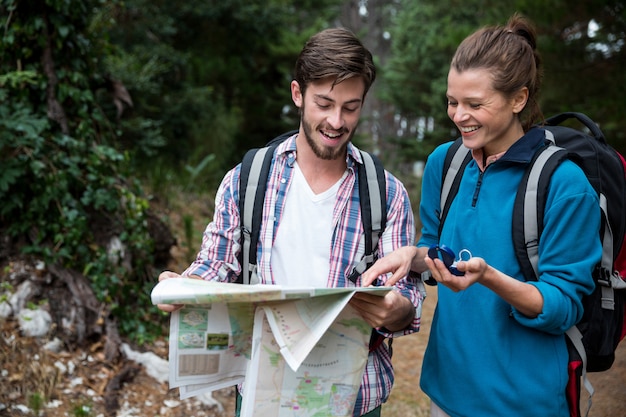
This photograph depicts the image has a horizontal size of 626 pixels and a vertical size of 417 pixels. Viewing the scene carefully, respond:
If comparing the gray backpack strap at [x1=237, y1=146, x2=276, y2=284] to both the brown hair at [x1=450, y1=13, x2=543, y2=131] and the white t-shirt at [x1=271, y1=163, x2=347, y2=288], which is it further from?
the brown hair at [x1=450, y1=13, x2=543, y2=131]

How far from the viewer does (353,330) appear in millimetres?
1678

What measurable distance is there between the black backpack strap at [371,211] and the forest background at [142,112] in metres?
2.77

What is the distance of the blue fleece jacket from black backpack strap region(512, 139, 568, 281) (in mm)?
22

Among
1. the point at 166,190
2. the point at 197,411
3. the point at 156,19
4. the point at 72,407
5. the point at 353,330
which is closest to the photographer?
the point at 353,330

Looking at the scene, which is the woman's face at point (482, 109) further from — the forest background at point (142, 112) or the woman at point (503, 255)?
the forest background at point (142, 112)

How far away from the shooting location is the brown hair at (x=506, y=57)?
1784mm

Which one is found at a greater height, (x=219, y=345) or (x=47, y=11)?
(x=47, y=11)

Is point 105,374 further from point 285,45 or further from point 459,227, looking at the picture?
point 285,45

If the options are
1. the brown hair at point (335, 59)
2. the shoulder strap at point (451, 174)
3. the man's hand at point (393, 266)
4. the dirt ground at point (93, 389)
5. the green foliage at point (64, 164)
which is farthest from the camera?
the green foliage at point (64, 164)

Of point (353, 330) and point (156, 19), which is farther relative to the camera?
point (156, 19)

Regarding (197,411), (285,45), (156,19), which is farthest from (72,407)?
(285,45)

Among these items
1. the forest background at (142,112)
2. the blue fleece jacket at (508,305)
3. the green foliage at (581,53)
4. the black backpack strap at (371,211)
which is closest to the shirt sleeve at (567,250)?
the blue fleece jacket at (508,305)

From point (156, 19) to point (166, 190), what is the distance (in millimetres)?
2910

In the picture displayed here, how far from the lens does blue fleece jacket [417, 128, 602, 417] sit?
1.64 meters
